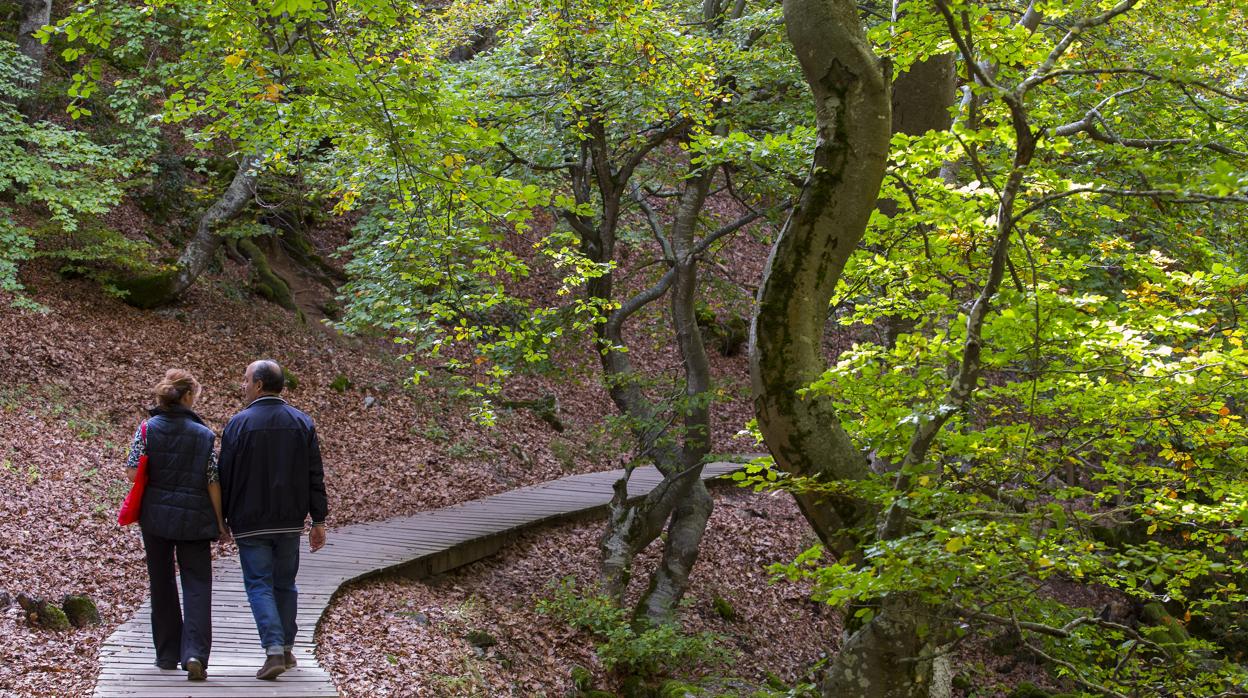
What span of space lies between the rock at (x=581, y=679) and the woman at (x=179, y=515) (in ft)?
13.0

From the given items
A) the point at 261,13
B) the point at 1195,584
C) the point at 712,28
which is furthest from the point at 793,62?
the point at 1195,584

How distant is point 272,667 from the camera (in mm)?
5188

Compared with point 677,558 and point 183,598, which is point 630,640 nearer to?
point 677,558

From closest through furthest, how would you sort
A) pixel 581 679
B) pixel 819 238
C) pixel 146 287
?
pixel 819 238, pixel 581 679, pixel 146 287

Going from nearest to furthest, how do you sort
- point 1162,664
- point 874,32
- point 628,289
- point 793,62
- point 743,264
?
point 874,32 < point 1162,664 < point 793,62 < point 628,289 < point 743,264

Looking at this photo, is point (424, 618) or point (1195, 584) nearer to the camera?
point (424, 618)

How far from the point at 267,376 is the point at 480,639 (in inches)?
143

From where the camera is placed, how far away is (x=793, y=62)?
977 cm

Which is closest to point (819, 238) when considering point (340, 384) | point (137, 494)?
point (137, 494)

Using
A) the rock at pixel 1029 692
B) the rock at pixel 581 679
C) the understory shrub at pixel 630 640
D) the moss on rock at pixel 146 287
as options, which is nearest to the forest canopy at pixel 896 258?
the understory shrub at pixel 630 640

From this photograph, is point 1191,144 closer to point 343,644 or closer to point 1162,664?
point 1162,664

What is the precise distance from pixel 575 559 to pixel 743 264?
1165 cm

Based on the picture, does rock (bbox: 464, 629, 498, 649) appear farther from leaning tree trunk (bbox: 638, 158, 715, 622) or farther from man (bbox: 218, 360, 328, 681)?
man (bbox: 218, 360, 328, 681)

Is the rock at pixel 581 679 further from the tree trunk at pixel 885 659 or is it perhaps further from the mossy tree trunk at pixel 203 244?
the mossy tree trunk at pixel 203 244
